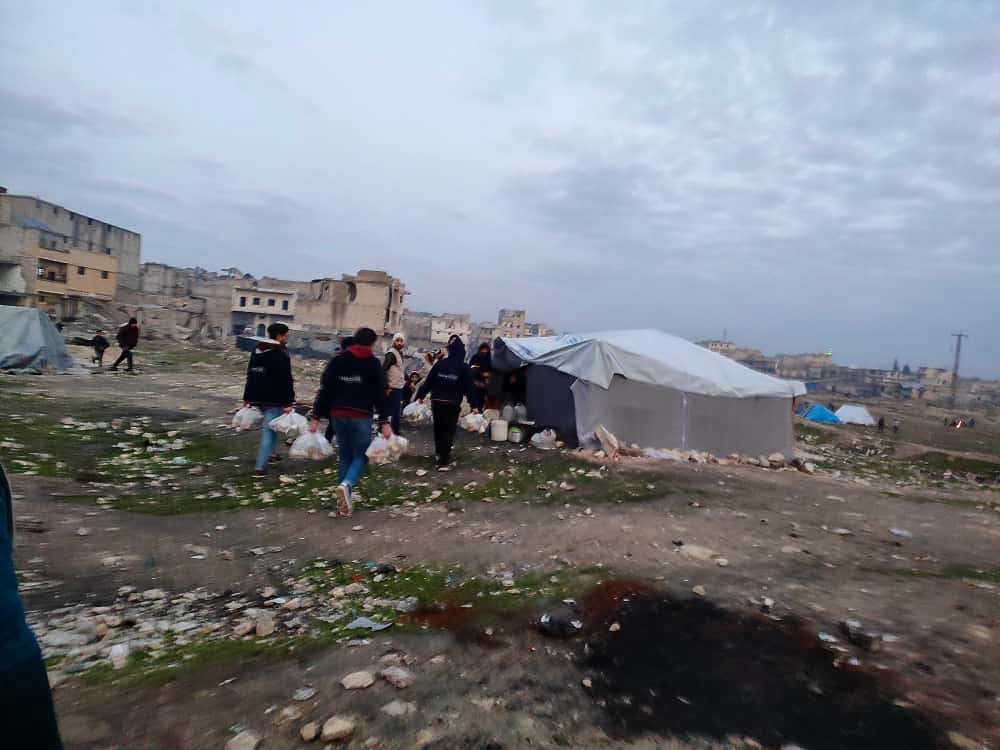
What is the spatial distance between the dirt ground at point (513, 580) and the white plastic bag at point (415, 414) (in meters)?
2.21

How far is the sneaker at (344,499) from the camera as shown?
517 cm

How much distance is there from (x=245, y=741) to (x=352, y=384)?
3.59 metres

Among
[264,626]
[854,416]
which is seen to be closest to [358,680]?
[264,626]

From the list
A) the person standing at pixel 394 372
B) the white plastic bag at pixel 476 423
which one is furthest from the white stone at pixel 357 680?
the white plastic bag at pixel 476 423

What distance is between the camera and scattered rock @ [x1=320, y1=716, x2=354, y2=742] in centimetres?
206

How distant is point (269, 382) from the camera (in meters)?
6.56

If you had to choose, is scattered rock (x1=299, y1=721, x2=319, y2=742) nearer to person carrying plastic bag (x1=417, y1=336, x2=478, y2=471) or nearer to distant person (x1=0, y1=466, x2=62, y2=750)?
distant person (x1=0, y1=466, x2=62, y2=750)

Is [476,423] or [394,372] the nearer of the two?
[394,372]

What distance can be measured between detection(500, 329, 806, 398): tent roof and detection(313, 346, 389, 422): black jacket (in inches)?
174

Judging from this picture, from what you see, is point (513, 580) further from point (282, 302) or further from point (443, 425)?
point (282, 302)

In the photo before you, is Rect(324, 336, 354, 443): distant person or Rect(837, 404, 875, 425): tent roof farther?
Rect(837, 404, 875, 425): tent roof

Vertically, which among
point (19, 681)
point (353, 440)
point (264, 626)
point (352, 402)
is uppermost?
point (352, 402)

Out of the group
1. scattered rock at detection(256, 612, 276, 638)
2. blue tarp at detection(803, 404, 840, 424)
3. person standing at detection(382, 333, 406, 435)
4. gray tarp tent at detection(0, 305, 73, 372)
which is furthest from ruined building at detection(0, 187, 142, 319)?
blue tarp at detection(803, 404, 840, 424)

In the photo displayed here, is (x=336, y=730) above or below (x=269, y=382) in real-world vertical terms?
below
